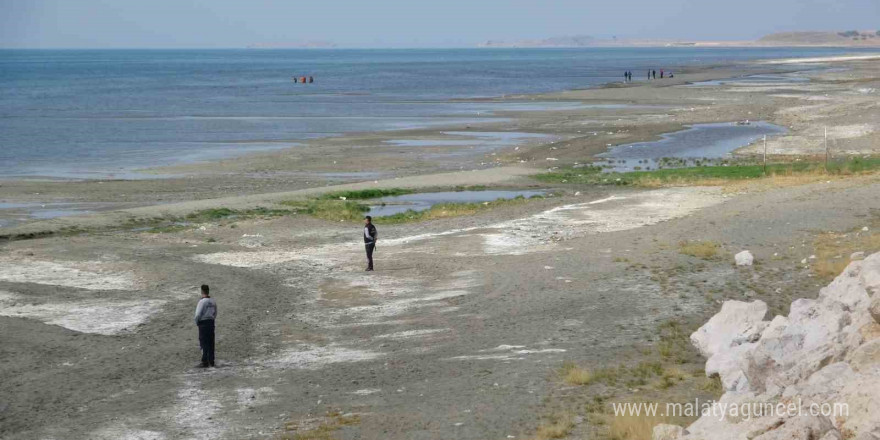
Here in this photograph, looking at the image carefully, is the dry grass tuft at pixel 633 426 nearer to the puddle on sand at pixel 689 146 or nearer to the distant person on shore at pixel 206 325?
the distant person on shore at pixel 206 325

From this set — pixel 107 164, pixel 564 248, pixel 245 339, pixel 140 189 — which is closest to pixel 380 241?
pixel 564 248

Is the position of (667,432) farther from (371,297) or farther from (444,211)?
(444,211)

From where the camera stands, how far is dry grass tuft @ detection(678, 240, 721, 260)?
1023 inches

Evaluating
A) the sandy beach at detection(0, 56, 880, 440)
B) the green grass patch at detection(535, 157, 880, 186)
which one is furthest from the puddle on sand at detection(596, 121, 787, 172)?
the sandy beach at detection(0, 56, 880, 440)

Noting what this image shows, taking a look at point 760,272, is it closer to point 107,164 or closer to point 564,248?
point 564,248

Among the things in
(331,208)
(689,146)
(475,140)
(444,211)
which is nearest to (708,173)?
(444,211)

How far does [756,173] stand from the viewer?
41.9m

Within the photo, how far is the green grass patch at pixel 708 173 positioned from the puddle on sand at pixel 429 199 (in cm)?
367

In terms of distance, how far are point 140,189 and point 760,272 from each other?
28.7 meters

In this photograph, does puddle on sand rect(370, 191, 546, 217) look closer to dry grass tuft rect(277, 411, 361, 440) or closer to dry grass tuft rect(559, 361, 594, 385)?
dry grass tuft rect(559, 361, 594, 385)

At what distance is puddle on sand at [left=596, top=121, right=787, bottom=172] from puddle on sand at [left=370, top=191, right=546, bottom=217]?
8230 mm

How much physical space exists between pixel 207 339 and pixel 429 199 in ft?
73.1

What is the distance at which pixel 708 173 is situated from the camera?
42.8 m

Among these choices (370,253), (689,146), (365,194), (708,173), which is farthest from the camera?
(689,146)
